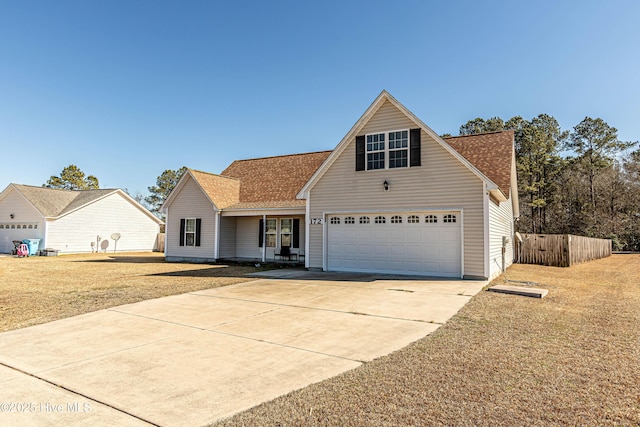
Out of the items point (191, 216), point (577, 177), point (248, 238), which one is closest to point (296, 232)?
point (248, 238)

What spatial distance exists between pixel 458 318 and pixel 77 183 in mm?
56696

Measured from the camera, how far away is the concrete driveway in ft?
11.0

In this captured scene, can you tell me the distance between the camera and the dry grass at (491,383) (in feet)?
10.0

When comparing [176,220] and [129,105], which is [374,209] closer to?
[176,220]

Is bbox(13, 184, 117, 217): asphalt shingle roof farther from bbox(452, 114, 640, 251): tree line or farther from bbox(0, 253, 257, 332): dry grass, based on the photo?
bbox(452, 114, 640, 251): tree line

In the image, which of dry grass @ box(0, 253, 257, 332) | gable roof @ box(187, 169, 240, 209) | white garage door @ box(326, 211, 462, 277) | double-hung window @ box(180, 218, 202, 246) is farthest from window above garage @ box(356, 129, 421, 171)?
double-hung window @ box(180, 218, 202, 246)

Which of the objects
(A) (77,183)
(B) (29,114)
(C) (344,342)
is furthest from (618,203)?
(A) (77,183)

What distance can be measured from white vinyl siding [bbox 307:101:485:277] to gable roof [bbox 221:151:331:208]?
9.44 ft

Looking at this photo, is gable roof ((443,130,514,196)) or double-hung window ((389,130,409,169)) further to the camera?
double-hung window ((389,130,409,169))

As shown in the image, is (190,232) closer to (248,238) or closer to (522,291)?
(248,238)

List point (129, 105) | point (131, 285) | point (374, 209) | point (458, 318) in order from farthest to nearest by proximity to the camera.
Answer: point (129, 105) → point (374, 209) → point (131, 285) → point (458, 318)

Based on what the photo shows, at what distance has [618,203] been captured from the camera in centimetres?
3634

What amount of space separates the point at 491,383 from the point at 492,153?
1311cm

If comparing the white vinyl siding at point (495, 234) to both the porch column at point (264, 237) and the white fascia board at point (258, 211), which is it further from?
the porch column at point (264, 237)
